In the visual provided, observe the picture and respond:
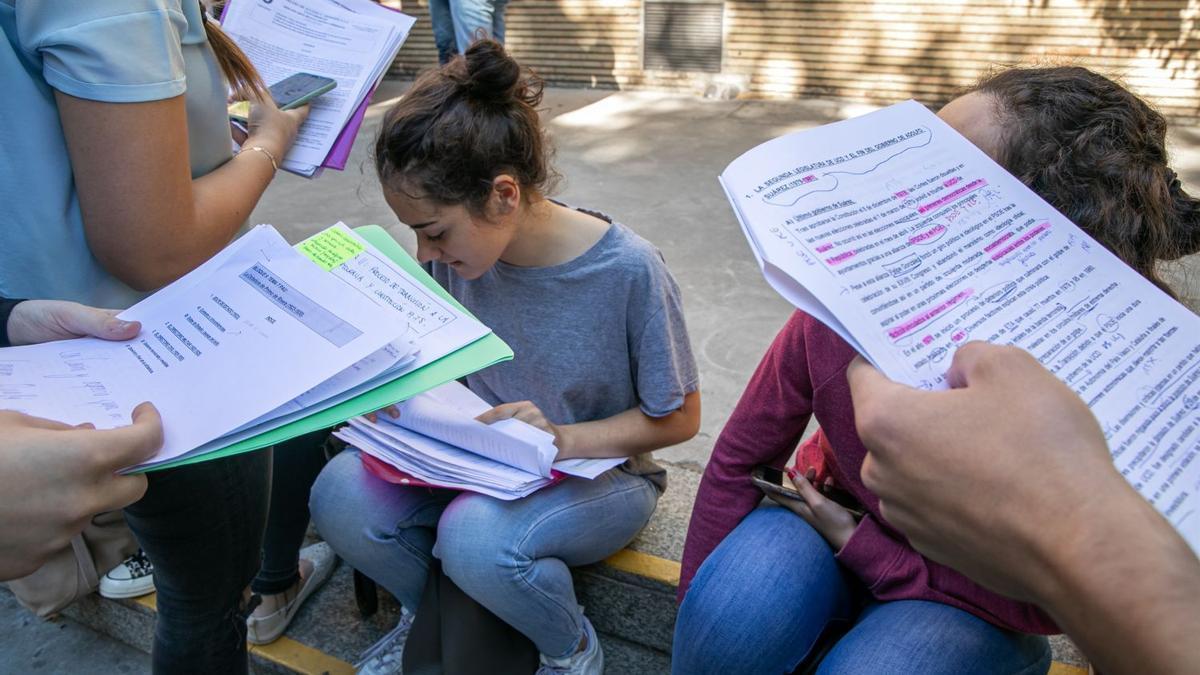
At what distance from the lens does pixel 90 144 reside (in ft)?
3.81

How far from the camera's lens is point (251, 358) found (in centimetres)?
110

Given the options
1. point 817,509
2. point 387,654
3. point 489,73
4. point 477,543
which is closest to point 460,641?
point 477,543

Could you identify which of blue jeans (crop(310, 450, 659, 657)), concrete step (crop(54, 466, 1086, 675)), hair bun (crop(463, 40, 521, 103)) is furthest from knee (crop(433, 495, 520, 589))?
hair bun (crop(463, 40, 521, 103))

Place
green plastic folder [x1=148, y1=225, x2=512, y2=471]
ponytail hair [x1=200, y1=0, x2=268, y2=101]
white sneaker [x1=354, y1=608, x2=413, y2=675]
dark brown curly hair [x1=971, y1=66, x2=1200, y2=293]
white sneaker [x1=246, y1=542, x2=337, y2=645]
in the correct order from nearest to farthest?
green plastic folder [x1=148, y1=225, x2=512, y2=471] < dark brown curly hair [x1=971, y1=66, x2=1200, y2=293] < ponytail hair [x1=200, y1=0, x2=268, y2=101] < white sneaker [x1=354, y1=608, x2=413, y2=675] < white sneaker [x1=246, y1=542, x2=337, y2=645]

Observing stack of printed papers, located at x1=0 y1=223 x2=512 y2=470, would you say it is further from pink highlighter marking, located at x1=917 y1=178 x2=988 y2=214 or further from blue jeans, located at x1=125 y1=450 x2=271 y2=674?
pink highlighter marking, located at x1=917 y1=178 x2=988 y2=214

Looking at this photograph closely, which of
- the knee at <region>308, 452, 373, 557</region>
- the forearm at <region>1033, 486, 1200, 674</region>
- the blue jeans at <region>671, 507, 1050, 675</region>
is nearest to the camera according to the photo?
the forearm at <region>1033, 486, 1200, 674</region>

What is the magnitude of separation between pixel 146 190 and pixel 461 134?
62 cm

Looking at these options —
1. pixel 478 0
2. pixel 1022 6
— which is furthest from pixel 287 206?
pixel 1022 6

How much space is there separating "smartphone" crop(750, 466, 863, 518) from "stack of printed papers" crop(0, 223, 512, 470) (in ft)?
1.90

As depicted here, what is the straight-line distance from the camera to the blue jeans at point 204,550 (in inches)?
53.2

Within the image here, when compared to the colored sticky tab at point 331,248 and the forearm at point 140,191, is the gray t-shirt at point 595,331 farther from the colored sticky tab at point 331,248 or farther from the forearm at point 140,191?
the forearm at point 140,191

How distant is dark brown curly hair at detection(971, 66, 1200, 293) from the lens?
3.77 feet

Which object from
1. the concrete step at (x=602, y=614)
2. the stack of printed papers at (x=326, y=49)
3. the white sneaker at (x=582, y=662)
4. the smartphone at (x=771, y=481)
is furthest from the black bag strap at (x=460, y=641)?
the stack of printed papers at (x=326, y=49)

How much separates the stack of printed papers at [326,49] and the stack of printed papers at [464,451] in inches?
21.9
